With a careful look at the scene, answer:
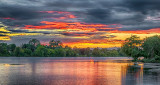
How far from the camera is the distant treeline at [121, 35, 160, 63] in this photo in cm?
10275

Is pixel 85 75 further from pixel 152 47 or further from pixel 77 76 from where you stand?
pixel 152 47

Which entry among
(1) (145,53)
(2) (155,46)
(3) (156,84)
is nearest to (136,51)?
(1) (145,53)

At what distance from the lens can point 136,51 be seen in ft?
365

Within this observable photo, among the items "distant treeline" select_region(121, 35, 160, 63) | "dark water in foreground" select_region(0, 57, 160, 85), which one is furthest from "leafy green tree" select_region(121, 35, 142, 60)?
"dark water in foreground" select_region(0, 57, 160, 85)

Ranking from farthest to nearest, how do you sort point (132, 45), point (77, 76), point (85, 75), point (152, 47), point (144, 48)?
point (132, 45) < point (144, 48) < point (152, 47) < point (85, 75) < point (77, 76)

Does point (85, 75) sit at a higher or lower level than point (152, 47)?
lower

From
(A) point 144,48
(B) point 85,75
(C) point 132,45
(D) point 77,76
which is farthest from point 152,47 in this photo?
(D) point 77,76

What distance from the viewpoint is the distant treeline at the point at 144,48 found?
102750 mm

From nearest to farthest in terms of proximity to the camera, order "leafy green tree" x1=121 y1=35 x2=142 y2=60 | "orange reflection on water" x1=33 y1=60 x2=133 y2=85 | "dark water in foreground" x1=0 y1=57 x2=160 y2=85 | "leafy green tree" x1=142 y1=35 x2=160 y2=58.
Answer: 1. "dark water in foreground" x1=0 y1=57 x2=160 y2=85
2. "orange reflection on water" x1=33 y1=60 x2=133 y2=85
3. "leafy green tree" x1=142 y1=35 x2=160 y2=58
4. "leafy green tree" x1=121 y1=35 x2=142 y2=60

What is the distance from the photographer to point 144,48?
4237 inches

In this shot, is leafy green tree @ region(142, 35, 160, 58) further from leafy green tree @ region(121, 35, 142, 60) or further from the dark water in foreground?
the dark water in foreground

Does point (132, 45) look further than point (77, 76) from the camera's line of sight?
Yes

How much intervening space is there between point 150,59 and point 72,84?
8376 centimetres

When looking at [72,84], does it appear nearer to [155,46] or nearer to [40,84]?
[40,84]
